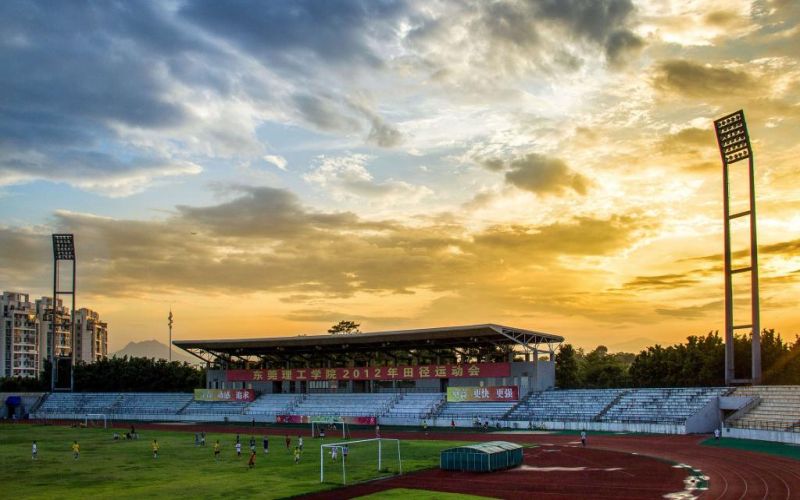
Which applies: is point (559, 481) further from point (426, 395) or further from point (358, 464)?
point (426, 395)

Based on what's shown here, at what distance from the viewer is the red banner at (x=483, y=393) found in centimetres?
9819

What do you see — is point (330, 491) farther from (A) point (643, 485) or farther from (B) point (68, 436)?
(B) point (68, 436)

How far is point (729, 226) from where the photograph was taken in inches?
3356

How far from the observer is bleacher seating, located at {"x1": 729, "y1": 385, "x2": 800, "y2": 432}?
64500 millimetres

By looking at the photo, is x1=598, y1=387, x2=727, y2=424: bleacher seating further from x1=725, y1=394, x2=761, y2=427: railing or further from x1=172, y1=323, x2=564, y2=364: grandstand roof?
x1=172, y1=323, x2=564, y2=364: grandstand roof

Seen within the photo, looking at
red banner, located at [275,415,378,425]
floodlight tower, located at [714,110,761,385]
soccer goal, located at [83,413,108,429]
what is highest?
floodlight tower, located at [714,110,761,385]

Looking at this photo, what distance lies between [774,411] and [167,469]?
53.9 metres

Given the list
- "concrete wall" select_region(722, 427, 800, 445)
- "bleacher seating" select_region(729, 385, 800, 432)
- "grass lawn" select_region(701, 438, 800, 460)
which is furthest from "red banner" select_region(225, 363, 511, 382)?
"grass lawn" select_region(701, 438, 800, 460)

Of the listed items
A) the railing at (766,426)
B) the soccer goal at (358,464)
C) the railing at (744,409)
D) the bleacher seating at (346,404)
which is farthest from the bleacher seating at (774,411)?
the bleacher seating at (346,404)

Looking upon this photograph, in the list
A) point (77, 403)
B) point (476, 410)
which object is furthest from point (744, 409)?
point (77, 403)

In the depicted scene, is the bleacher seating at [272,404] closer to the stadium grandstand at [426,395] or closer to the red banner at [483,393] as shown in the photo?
the stadium grandstand at [426,395]

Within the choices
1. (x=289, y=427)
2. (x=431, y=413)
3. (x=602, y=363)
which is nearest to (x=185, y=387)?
(x=289, y=427)

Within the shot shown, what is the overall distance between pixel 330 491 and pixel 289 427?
194ft

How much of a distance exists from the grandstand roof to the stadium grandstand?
0.63 ft
